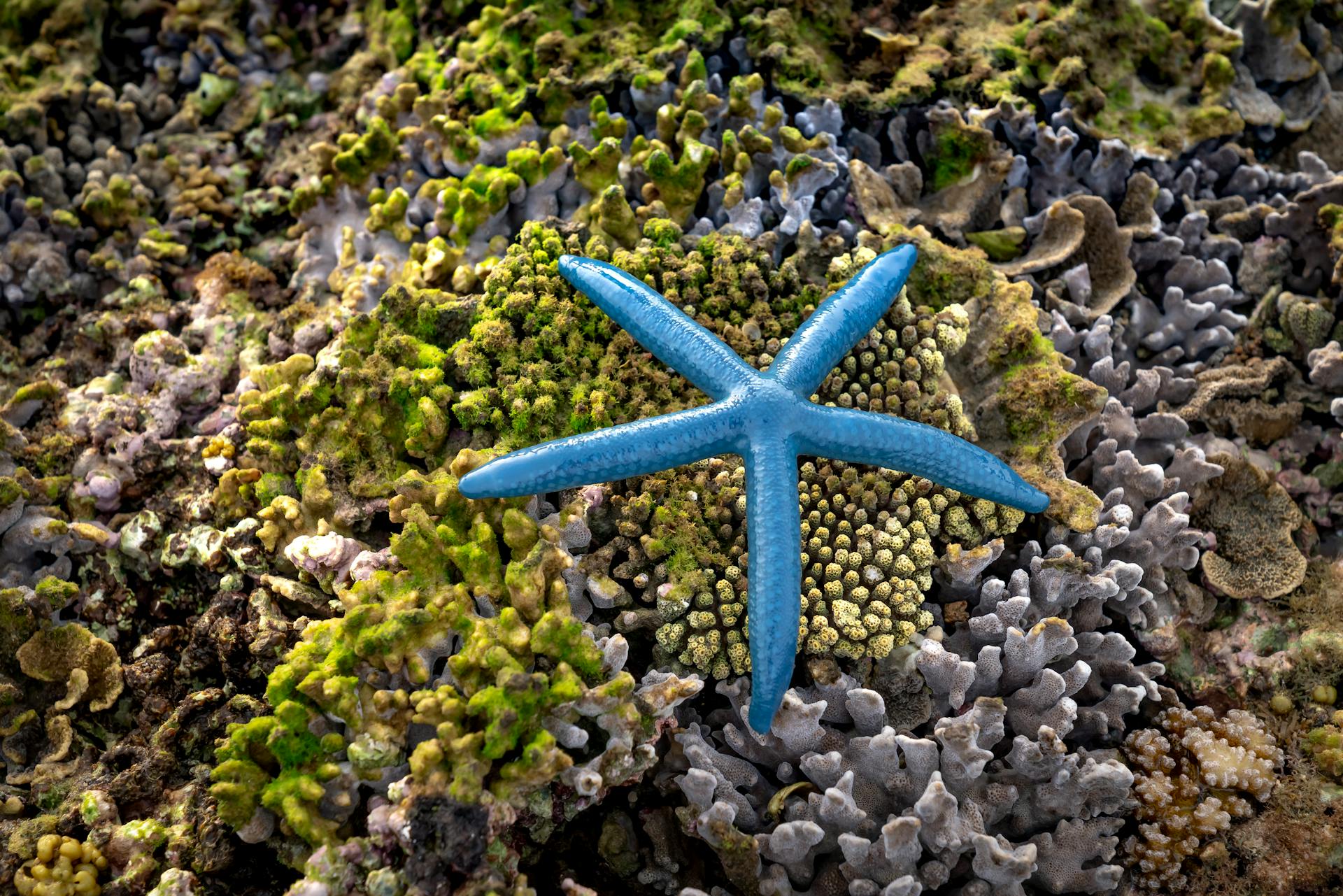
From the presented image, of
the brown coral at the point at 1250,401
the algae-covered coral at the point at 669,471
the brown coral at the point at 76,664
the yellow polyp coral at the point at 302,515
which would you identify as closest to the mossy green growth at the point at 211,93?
the algae-covered coral at the point at 669,471

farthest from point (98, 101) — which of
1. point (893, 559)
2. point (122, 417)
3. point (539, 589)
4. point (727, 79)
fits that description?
point (893, 559)

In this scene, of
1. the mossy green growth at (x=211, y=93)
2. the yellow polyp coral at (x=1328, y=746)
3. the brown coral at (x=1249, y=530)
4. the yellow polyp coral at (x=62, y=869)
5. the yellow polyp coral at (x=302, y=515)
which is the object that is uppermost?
the mossy green growth at (x=211, y=93)

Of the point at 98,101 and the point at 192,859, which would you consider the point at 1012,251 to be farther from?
the point at 98,101

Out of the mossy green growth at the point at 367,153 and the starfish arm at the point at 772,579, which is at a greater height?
the mossy green growth at the point at 367,153

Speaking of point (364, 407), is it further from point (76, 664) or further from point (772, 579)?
point (772, 579)

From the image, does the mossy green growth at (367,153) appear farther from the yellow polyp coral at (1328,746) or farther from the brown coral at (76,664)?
the yellow polyp coral at (1328,746)

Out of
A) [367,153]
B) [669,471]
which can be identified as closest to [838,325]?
[669,471]
